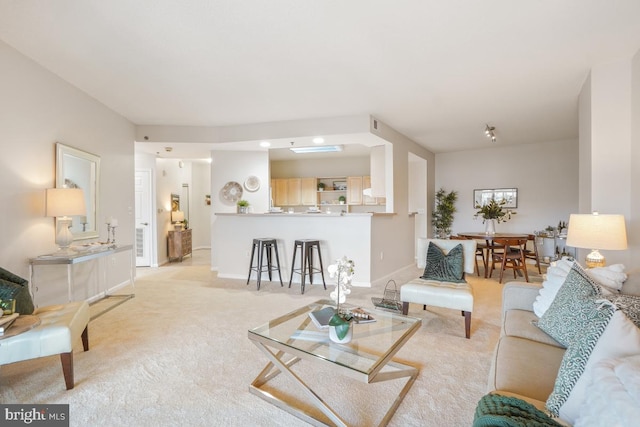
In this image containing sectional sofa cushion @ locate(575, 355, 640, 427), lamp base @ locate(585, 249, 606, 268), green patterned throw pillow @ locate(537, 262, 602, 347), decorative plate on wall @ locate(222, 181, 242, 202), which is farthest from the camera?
decorative plate on wall @ locate(222, 181, 242, 202)

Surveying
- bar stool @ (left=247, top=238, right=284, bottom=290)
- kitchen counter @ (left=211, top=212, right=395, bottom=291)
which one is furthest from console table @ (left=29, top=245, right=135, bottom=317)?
bar stool @ (left=247, top=238, right=284, bottom=290)

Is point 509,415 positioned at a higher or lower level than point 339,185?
lower

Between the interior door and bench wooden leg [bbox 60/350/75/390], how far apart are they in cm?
460

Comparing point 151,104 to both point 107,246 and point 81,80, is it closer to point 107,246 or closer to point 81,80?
point 81,80

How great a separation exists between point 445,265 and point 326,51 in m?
2.38

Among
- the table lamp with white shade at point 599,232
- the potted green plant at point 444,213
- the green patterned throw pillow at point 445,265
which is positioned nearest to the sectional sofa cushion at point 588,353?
the table lamp with white shade at point 599,232

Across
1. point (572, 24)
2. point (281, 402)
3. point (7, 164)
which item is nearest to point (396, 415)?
point (281, 402)

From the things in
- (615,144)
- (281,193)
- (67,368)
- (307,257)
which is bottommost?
(67,368)

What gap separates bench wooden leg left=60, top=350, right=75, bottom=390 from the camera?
6.33 feet

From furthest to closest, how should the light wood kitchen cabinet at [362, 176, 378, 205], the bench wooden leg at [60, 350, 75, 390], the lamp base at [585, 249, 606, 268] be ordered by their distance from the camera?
the light wood kitchen cabinet at [362, 176, 378, 205], the lamp base at [585, 249, 606, 268], the bench wooden leg at [60, 350, 75, 390]

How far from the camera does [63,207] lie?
3.05 meters

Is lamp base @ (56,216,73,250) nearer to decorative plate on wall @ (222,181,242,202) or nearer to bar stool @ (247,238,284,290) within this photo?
bar stool @ (247,238,284,290)

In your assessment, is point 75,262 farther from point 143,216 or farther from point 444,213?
point 444,213

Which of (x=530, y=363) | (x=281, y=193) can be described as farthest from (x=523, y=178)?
(x=530, y=363)
